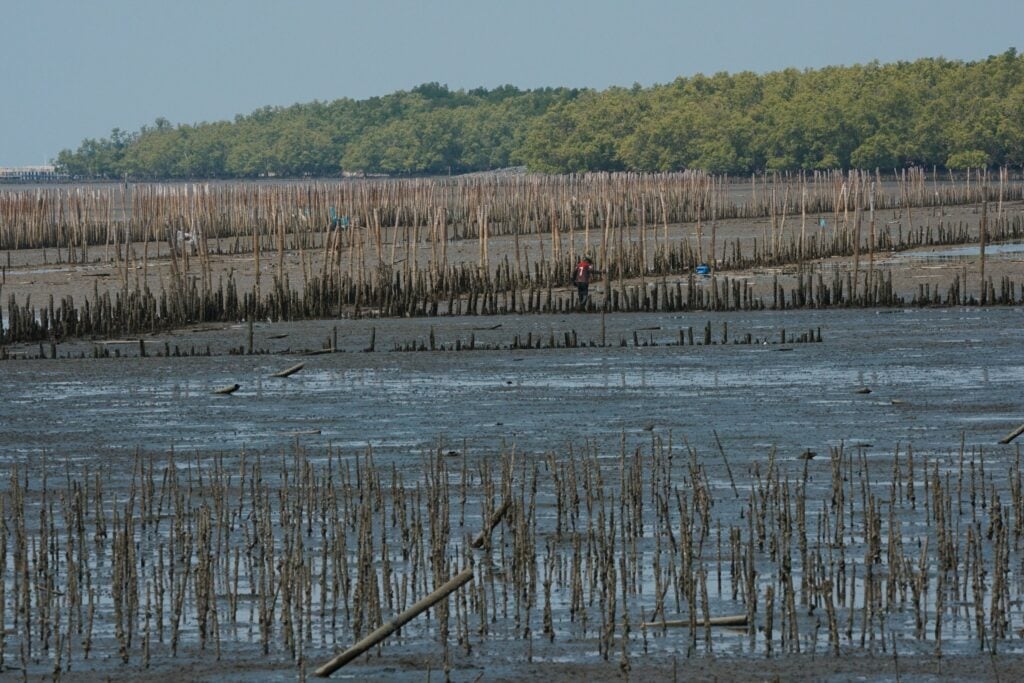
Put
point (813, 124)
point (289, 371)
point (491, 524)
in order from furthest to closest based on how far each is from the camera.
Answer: point (813, 124)
point (289, 371)
point (491, 524)

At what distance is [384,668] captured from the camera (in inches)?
365

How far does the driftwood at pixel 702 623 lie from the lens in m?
9.65

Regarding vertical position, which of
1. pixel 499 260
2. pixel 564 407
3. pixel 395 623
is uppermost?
pixel 395 623

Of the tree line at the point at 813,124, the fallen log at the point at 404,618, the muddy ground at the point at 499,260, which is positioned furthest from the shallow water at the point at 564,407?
the tree line at the point at 813,124

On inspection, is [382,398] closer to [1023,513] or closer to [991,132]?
[1023,513]

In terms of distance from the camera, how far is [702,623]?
9.70 m

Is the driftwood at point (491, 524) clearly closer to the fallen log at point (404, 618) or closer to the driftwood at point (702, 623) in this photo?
the driftwood at point (702, 623)

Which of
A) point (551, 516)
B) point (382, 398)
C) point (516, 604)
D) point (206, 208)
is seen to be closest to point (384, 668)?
point (516, 604)

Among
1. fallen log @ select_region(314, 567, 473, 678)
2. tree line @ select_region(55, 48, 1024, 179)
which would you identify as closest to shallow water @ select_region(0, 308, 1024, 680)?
fallen log @ select_region(314, 567, 473, 678)

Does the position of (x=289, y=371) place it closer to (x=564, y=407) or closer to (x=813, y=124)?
(x=564, y=407)

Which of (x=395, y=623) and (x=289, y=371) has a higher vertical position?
(x=395, y=623)

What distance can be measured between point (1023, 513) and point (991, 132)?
115m

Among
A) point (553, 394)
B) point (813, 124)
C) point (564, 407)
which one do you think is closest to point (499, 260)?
point (553, 394)

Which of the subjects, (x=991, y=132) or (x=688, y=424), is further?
(x=991, y=132)
